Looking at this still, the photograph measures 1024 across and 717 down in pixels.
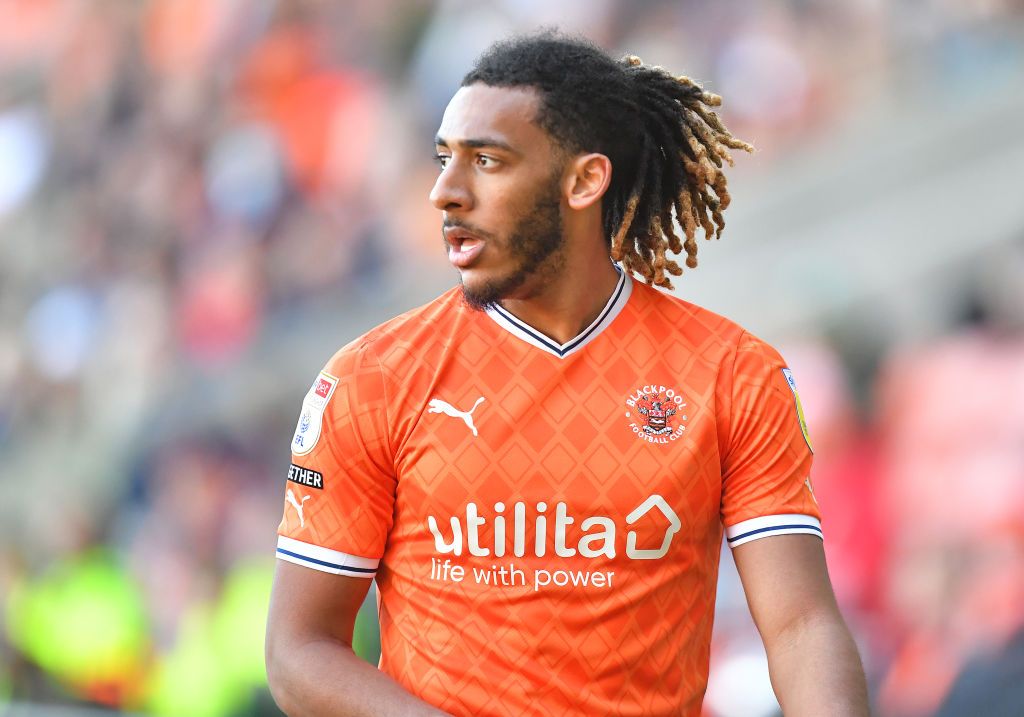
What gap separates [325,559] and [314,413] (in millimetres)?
273

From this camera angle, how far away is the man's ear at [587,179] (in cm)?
294

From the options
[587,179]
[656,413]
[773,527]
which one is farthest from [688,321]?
[773,527]

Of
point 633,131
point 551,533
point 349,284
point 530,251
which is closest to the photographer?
point 551,533

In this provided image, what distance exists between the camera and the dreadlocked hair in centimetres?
294

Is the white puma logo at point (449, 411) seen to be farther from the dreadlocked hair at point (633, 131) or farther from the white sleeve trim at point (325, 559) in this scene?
the dreadlocked hair at point (633, 131)

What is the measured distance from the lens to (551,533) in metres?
2.78

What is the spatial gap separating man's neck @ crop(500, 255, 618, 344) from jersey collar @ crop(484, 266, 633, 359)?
0.01 meters

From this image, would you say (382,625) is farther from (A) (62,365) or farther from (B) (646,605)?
(A) (62,365)

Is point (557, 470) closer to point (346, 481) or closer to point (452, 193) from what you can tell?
point (346, 481)

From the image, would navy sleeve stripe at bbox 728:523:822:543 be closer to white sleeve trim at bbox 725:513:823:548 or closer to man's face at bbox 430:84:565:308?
white sleeve trim at bbox 725:513:823:548

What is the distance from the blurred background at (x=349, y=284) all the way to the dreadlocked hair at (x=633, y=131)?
2.21 metres

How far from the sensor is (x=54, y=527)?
29.2 feet

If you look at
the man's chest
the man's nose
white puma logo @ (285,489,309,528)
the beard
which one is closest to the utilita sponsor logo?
the man's chest

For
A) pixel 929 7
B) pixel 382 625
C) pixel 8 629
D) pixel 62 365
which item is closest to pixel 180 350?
pixel 62 365
